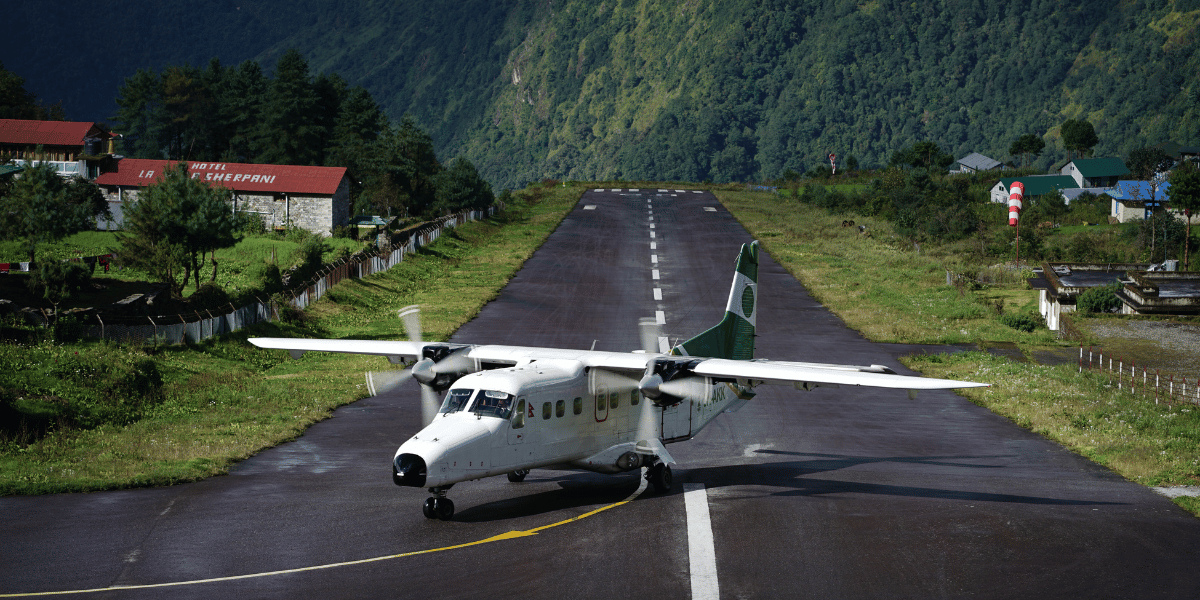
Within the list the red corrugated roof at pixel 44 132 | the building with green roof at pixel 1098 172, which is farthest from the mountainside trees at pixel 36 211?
the building with green roof at pixel 1098 172

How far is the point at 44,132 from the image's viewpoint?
10475 centimetres

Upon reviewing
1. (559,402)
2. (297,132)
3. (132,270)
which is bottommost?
(559,402)

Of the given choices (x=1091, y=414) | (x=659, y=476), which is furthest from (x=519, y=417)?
(x=1091, y=414)

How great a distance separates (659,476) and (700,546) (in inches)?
159

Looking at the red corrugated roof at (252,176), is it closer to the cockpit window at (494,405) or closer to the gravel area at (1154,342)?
the gravel area at (1154,342)

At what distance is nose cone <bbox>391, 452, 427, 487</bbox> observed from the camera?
2073 centimetres

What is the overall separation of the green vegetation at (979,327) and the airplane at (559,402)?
11.8 m

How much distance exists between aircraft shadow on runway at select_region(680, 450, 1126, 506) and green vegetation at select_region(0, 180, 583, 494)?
13.7 m

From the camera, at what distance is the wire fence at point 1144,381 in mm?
37969

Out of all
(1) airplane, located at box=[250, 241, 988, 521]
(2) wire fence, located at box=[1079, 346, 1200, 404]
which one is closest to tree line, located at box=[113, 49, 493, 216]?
(2) wire fence, located at box=[1079, 346, 1200, 404]

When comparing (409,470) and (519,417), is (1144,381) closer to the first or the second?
(519,417)

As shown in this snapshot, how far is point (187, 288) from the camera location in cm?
5884

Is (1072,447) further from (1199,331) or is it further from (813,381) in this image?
(1199,331)

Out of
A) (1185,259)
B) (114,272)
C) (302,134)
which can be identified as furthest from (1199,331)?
(302,134)
